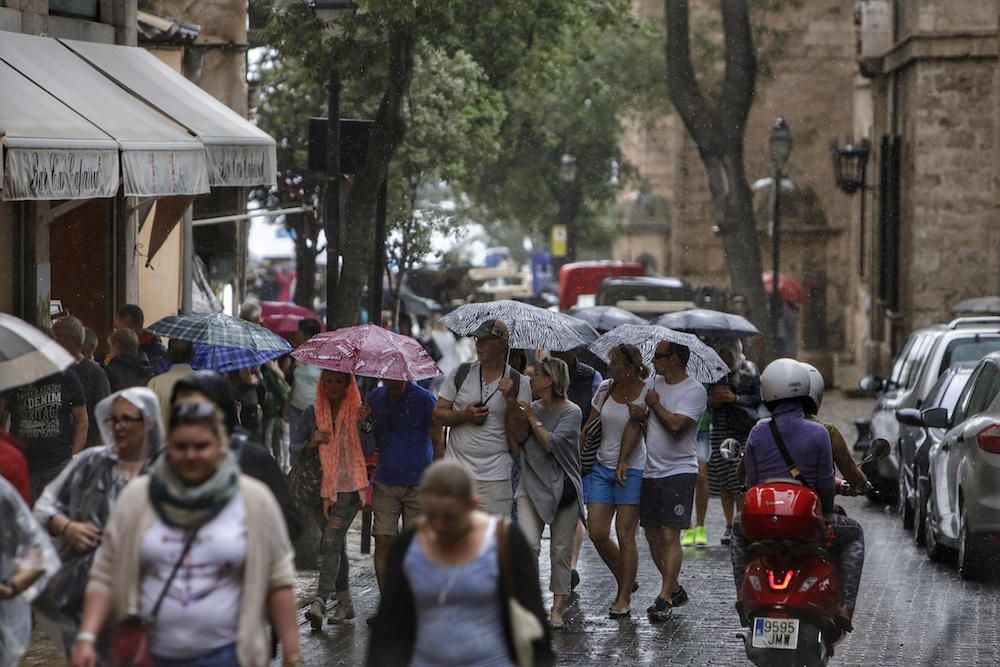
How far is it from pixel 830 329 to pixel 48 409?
1544 inches

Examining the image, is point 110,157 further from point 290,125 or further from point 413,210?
point 290,125

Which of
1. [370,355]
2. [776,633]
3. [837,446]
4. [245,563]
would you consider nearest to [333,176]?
[370,355]

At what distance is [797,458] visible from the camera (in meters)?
8.86

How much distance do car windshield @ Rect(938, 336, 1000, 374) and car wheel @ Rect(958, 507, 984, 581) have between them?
11.4ft

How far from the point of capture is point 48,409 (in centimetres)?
1038

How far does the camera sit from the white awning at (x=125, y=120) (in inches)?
520

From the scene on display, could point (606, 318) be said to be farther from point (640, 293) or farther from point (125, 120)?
point (640, 293)

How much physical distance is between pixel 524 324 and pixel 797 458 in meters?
3.06

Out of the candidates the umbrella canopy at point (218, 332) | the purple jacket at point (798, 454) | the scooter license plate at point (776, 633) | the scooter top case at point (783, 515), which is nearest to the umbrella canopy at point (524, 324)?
the umbrella canopy at point (218, 332)

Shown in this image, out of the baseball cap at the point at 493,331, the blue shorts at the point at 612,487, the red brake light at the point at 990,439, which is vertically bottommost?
the blue shorts at the point at 612,487

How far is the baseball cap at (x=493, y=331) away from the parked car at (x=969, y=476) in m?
3.48

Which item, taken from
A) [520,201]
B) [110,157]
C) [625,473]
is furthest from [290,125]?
[520,201]

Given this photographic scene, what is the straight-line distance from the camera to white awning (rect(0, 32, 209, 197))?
43.3ft

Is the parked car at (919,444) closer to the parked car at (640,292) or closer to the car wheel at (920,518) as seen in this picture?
the car wheel at (920,518)
